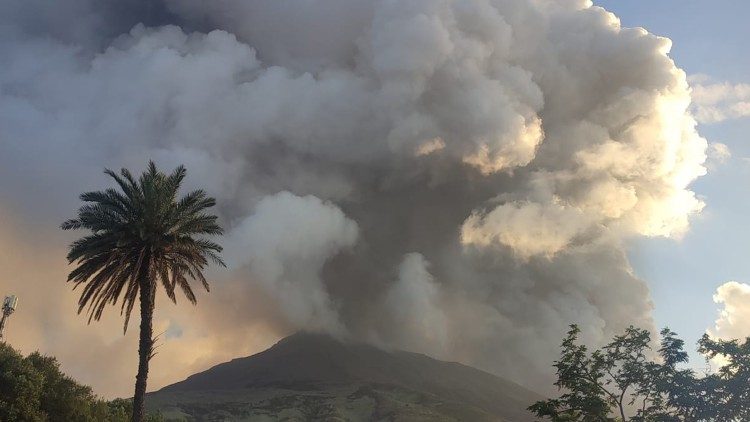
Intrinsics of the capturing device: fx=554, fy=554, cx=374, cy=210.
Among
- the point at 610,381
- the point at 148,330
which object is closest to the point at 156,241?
the point at 148,330

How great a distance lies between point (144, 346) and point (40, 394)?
40.0 feet

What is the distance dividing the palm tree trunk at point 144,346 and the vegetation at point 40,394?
9610 millimetres

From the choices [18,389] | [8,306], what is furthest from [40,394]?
[8,306]

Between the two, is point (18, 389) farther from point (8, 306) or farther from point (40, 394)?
point (8, 306)

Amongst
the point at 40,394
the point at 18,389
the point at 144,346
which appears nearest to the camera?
the point at 144,346

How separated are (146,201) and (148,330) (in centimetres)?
804

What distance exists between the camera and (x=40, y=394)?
39344mm

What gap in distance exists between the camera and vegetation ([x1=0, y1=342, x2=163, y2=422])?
120ft

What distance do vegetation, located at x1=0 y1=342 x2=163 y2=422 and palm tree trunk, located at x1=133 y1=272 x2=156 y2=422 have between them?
9.61 m

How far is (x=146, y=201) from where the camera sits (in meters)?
35.1

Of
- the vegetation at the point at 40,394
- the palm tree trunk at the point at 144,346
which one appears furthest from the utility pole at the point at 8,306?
the palm tree trunk at the point at 144,346

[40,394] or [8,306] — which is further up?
[8,306]

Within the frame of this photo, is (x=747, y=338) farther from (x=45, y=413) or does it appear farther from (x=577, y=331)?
(x=45, y=413)

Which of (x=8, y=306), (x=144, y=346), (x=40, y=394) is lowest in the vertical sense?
(x=40, y=394)
